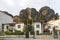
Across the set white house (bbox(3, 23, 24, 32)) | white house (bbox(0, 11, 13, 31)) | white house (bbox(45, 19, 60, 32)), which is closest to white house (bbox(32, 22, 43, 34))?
white house (bbox(45, 19, 60, 32))

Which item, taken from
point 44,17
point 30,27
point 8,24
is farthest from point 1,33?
point 44,17

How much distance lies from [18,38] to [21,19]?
34.1 inches

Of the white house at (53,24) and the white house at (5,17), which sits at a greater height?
the white house at (5,17)

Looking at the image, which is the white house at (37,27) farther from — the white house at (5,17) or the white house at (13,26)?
the white house at (5,17)

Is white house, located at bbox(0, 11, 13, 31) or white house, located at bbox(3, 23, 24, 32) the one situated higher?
white house, located at bbox(0, 11, 13, 31)

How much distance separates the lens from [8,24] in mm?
8883

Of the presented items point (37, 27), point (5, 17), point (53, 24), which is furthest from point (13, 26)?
point (53, 24)

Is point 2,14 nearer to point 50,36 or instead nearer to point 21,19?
point 21,19

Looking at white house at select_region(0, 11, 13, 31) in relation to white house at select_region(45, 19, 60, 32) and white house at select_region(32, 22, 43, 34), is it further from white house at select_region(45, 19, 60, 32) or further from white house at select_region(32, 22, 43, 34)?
white house at select_region(45, 19, 60, 32)

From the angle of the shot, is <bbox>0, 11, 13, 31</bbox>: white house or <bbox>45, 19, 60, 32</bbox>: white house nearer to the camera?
<bbox>45, 19, 60, 32</bbox>: white house

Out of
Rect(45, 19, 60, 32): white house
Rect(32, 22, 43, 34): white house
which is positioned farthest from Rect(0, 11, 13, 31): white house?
Rect(45, 19, 60, 32): white house

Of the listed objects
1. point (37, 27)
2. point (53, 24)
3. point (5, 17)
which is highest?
point (5, 17)

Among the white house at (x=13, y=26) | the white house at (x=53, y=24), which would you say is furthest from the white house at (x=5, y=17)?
the white house at (x=53, y=24)

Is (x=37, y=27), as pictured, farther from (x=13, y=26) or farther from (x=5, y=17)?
(x=5, y=17)
